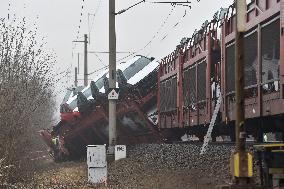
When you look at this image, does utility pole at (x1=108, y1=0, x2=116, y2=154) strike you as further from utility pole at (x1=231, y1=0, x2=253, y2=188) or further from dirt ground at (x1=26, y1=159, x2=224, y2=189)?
utility pole at (x1=231, y1=0, x2=253, y2=188)

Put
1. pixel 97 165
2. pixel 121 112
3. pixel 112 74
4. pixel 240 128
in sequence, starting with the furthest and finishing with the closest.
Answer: pixel 121 112, pixel 112 74, pixel 97 165, pixel 240 128

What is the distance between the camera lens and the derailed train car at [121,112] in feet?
67.1

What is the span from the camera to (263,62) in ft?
30.9

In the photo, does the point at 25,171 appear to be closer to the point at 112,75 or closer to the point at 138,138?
the point at 112,75

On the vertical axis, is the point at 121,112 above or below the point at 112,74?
below

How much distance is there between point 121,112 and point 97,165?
7447 millimetres

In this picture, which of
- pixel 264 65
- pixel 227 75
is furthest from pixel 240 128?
pixel 227 75

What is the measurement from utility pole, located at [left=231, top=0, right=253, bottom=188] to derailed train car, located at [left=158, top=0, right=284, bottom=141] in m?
1.53

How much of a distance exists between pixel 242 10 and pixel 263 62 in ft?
8.15

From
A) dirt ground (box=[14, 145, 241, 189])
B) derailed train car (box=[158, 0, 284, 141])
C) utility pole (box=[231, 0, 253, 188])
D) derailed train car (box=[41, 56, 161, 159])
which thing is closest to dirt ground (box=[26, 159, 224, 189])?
dirt ground (box=[14, 145, 241, 189])

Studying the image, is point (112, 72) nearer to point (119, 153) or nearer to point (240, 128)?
point (119, 153)

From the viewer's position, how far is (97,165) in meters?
13.3

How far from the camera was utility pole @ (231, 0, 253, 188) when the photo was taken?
6.73 m

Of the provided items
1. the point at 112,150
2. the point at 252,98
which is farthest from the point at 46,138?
the point at 252,98
